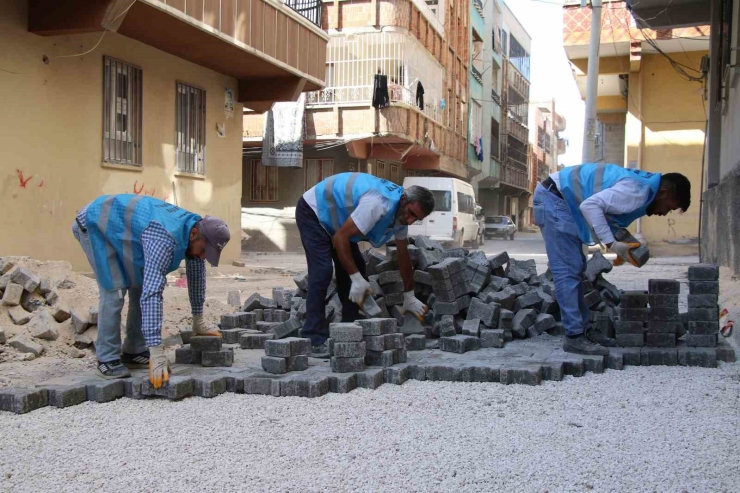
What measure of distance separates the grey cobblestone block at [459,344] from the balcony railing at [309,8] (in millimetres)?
11527

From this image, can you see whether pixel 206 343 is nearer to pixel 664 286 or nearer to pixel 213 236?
pixel 213 236

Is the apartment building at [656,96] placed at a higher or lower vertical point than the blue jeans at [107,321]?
higher

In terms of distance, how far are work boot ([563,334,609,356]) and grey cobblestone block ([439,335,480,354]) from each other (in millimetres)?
680

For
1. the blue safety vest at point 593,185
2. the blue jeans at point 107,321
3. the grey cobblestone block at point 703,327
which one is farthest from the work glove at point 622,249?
the blue jeans at point 107,321

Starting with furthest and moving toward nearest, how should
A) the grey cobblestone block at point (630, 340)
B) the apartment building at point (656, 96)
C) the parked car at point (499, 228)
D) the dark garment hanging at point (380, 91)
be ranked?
the parked car at point (499, 228), the dark garment hanging at point (380, 91), the apartment building at point (656, 96), the grey cobblestone block at point (630, 340)

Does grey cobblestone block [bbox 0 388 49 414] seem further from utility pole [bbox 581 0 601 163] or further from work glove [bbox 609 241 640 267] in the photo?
utility pole [bbox 581 0 601 163]

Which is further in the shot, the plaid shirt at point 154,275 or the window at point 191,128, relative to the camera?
the window at point 191,128

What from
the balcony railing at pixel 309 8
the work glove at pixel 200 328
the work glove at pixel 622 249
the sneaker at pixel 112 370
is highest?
the balcony railing at pixel 309 8

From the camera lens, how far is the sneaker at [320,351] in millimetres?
5176

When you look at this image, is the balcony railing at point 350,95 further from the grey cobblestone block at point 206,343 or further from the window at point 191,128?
the grey cobblestone block at point 206,343

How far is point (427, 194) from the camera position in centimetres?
498

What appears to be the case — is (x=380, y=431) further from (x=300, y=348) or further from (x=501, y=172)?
(x=501, y=172)

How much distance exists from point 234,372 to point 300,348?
17.8 inches

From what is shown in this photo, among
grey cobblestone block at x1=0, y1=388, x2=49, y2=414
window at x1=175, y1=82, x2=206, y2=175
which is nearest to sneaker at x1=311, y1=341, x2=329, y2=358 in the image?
grey cobblestone block at x1=0, y1=388, x2=49, y2=414
